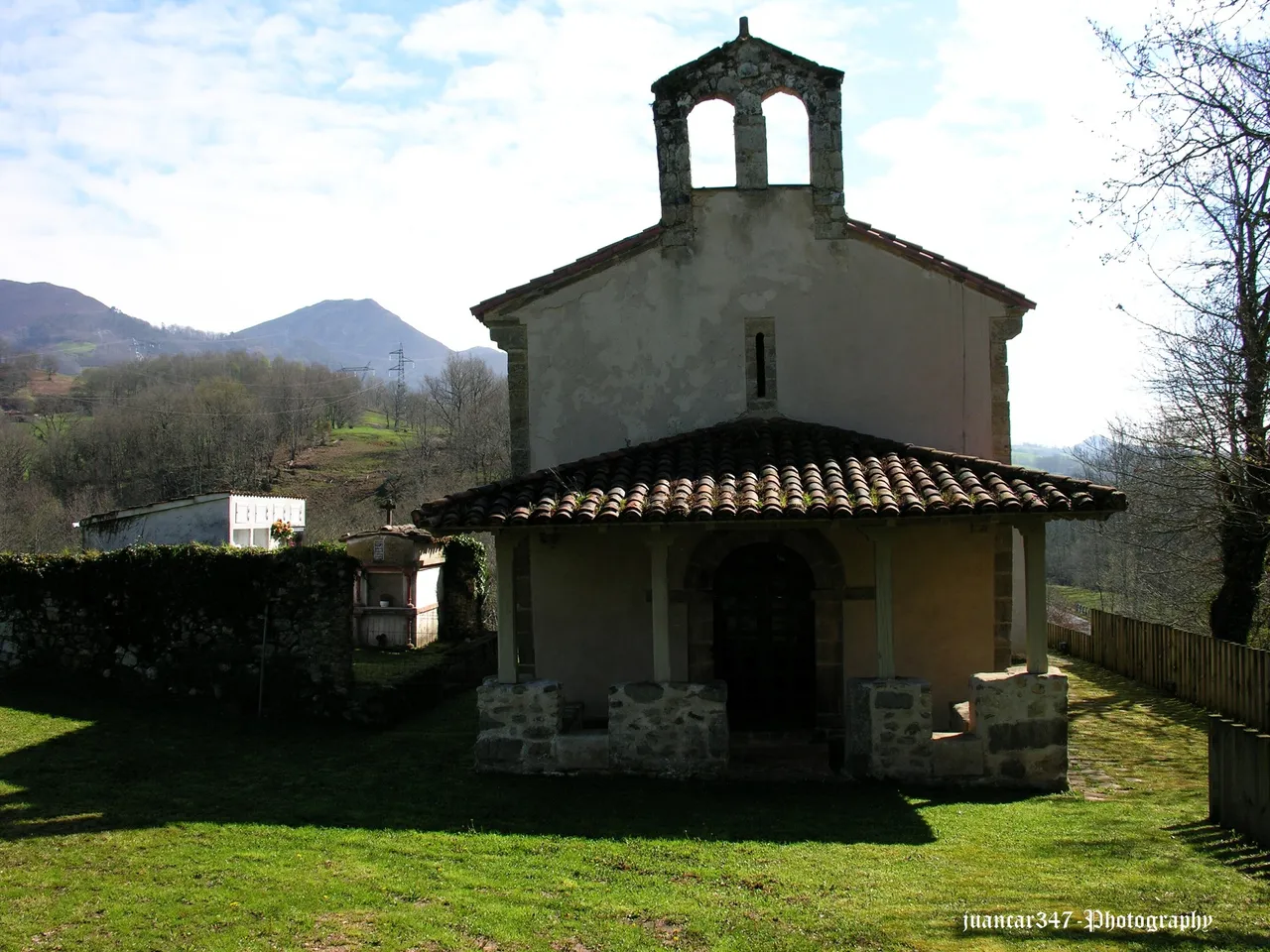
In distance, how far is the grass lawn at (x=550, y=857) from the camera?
19.7 ft

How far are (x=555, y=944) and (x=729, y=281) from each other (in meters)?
8.45

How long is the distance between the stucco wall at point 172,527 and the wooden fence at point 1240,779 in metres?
20.9

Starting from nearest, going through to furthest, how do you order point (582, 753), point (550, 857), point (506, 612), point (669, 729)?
point (550, 857)
point (669, 729)
point (582, 753)
point (506, 612)

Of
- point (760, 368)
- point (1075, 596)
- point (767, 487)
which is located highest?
point (760, 368)

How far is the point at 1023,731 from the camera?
31.9 ft

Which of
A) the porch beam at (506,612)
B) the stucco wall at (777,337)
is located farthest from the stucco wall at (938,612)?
the porch beam at (506,612)

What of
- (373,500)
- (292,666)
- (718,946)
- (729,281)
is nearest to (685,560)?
(729,281)

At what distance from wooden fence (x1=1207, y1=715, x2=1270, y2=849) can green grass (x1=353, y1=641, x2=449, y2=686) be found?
9.77 meters

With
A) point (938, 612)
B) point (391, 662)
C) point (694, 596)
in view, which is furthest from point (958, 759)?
point (391, 662)

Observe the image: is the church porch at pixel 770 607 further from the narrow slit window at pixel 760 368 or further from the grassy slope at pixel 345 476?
the grassy slope at pixel 345 476

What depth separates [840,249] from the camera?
12.3m

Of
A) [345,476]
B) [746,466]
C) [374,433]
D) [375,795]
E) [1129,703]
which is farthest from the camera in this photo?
[374,433]

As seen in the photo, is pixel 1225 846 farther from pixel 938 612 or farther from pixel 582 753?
pixel 582 753

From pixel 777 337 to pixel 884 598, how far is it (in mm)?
3863
